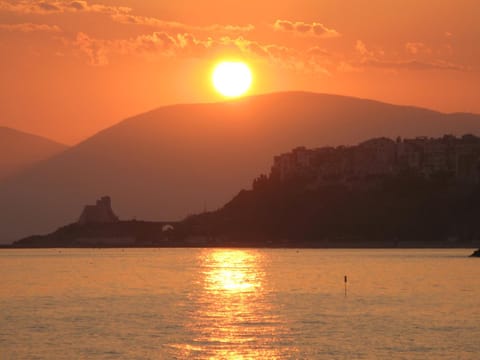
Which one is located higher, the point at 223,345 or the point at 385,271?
the point at 385,271

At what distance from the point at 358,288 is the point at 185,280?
3462cm

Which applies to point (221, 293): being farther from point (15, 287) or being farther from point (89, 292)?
point (15, 287)

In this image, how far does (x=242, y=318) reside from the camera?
97.6 m

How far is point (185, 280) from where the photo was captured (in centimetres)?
16475

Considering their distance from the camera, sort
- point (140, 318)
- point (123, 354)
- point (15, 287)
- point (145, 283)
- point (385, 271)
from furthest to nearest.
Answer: point (385, 271) → point (145, 283) → point (15, 287) → point (140, 318) → point (123, 354)

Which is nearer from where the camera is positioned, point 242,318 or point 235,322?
point 235,322

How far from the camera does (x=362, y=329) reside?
86875mm

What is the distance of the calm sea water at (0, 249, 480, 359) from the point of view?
74.9 m

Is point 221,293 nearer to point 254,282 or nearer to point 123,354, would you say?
point 254,282

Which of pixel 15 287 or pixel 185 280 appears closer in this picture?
pixel 15 287

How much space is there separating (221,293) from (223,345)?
55.0 m

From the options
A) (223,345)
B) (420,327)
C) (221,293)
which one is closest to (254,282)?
(221,293)

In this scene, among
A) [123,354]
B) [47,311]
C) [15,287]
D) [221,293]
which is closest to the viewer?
[123,354]

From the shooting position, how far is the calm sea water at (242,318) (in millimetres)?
74875
